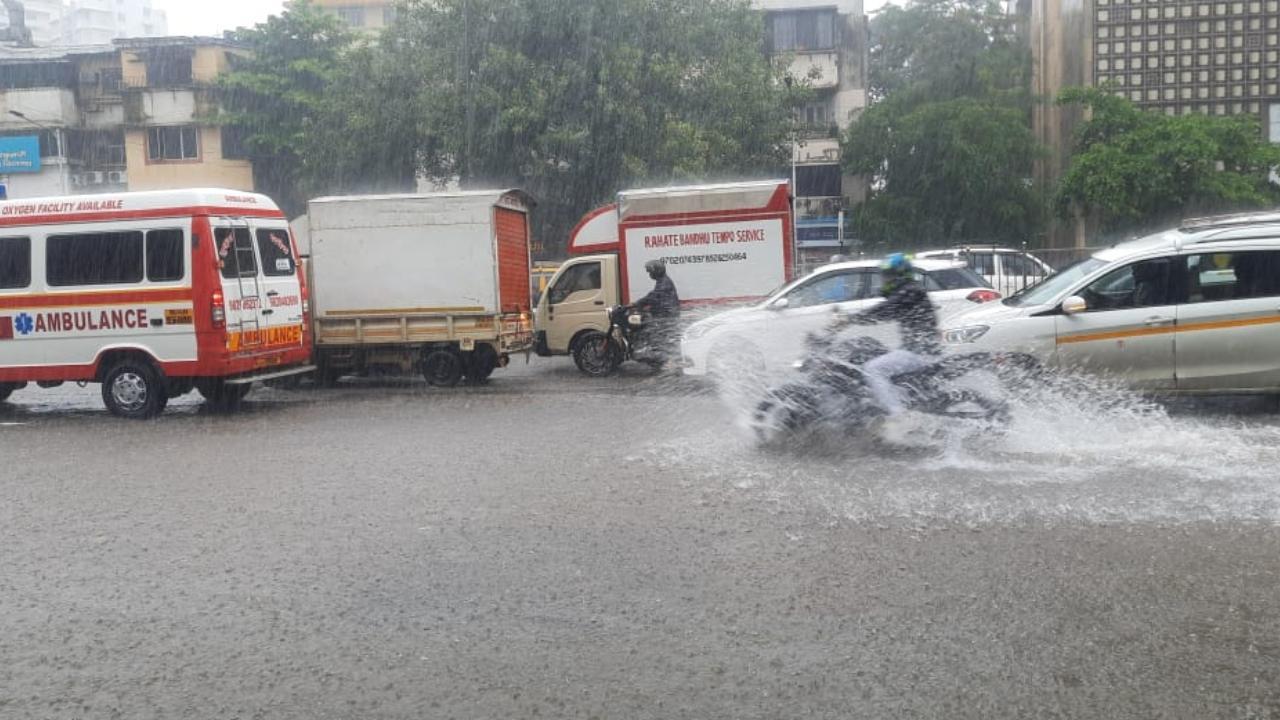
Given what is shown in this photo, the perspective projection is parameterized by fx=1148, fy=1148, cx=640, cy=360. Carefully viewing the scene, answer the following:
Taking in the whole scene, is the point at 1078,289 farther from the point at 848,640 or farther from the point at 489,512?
the point at 848,640

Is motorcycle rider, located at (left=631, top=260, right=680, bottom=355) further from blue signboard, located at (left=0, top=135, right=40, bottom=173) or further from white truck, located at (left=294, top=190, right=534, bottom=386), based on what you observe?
blue signboard, located at (left=0, top=135, right=40, bottom=173)

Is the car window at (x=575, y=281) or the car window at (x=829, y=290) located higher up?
the car window at (x=575, y=281)

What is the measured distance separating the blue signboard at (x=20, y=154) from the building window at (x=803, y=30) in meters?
28.5

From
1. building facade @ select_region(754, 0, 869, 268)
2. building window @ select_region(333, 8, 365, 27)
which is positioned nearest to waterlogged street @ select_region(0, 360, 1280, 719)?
building facade @ select_region(754, 0, 869, 268)

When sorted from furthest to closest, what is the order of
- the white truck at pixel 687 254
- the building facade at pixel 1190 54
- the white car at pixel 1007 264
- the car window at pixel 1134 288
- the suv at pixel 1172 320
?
the building facade at pixel 1190 54 < the white car at pixel 1007 264 < the white truck at pixel 687 254 < the car window at pixel 1134 288 < the suv at pixel 1172 320

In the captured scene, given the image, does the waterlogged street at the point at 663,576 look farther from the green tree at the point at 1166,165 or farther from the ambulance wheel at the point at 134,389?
the green tree at the point at 1166,165

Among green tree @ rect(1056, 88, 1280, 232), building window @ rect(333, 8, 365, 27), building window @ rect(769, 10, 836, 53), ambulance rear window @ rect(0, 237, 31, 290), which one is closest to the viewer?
ambulance rear window @ rect(0, 237, 31, 290)

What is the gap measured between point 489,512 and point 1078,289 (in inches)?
244

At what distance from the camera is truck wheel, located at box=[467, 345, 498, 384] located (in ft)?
51.9

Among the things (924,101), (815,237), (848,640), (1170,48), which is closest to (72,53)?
(815,237)

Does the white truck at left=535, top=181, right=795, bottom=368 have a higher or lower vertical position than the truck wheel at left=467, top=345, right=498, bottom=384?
higher

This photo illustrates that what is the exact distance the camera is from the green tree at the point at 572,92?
25781 mm

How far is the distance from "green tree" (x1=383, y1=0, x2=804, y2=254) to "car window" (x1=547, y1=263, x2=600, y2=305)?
29.6 ft

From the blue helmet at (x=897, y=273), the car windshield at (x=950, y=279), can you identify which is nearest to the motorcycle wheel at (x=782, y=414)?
the blue helmet at (x=897, y=273)
